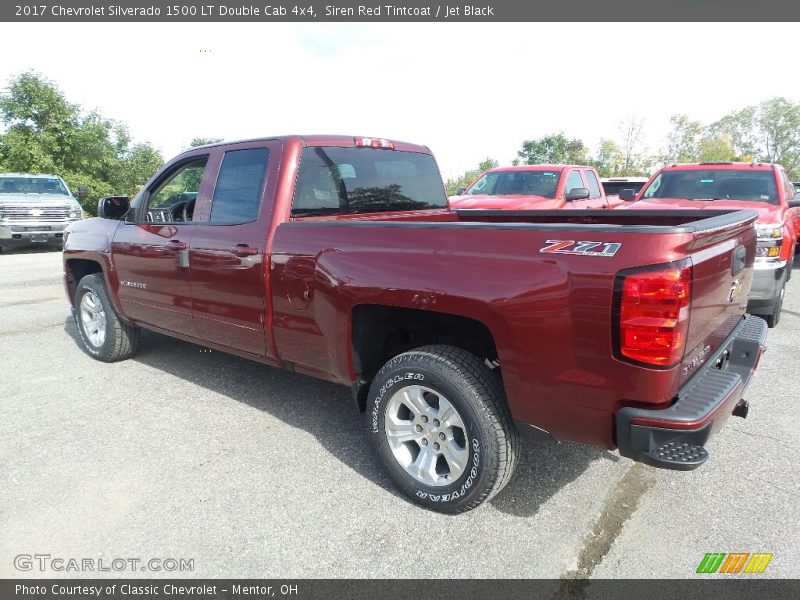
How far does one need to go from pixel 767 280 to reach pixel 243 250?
16.6 feet

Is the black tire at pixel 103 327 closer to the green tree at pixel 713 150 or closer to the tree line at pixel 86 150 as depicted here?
the tree line at pixel 86 150

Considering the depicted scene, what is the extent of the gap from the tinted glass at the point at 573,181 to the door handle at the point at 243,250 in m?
6.89

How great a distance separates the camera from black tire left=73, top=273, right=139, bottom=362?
4.83 meters

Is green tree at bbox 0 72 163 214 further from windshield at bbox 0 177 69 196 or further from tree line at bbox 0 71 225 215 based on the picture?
windshield at bbox 0 177 69 196

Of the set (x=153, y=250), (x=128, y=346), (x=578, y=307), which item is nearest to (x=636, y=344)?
(x=578, y=307)

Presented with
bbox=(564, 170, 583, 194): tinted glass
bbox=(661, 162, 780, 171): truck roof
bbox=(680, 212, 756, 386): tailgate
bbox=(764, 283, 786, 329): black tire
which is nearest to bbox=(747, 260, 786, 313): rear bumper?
bbox=(764, 283, 786, 329): black tire

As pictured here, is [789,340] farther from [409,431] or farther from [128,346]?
[128,346]

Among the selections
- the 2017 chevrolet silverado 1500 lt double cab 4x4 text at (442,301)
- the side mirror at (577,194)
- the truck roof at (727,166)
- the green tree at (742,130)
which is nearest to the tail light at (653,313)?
the 2017 chevrolet silverado 1500 lt double cab 4x4 text at (442,301)

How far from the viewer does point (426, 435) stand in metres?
2.73

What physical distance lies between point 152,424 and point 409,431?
1967mm

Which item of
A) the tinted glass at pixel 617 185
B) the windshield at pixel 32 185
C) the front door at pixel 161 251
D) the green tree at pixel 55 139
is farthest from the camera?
the green tree at pixel 55 139

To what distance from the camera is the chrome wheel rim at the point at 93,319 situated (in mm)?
4973

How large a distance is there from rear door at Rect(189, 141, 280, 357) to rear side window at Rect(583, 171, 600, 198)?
25.6 feet

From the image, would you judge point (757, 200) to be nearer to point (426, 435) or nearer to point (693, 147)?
point (426, 435)
